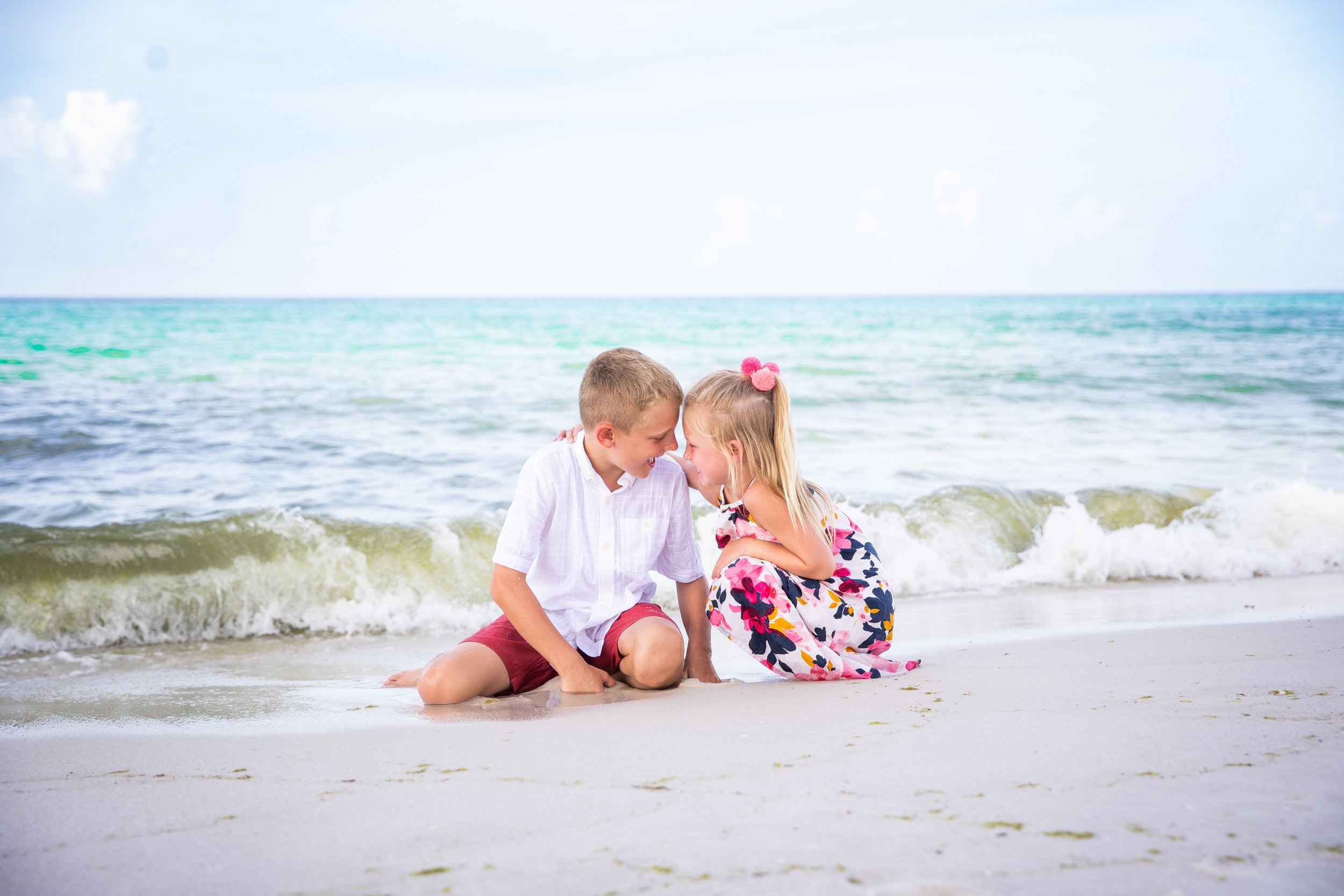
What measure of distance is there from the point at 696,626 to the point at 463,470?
4572 millimetres

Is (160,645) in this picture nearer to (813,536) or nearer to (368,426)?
(813,536)

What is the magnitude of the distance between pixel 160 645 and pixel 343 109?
27773 millimetres

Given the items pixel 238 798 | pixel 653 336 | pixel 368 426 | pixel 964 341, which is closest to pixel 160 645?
pixel 238 798

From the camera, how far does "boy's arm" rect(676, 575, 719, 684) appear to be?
331cm

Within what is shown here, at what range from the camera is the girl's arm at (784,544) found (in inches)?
116

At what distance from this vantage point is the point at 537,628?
300 cm

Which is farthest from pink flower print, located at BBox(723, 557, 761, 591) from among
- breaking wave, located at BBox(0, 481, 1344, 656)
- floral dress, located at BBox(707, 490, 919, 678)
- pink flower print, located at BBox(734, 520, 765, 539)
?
breaking wave, located at BBox(0, 481, 1344, 656)

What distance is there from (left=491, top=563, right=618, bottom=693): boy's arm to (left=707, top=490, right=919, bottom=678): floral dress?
1.61 ft

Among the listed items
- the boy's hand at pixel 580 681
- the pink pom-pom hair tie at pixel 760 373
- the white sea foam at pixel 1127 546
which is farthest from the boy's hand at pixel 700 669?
the white sea foam at pixel 1127 546

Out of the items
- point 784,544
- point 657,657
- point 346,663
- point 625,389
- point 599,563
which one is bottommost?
point 346,663

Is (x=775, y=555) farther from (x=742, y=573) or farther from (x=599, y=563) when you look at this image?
(x=599, y=563)

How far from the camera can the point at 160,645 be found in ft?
14.7

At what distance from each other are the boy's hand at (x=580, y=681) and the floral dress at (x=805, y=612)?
46 centimetres

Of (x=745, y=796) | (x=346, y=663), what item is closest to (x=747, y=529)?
(x=745, y=796)
